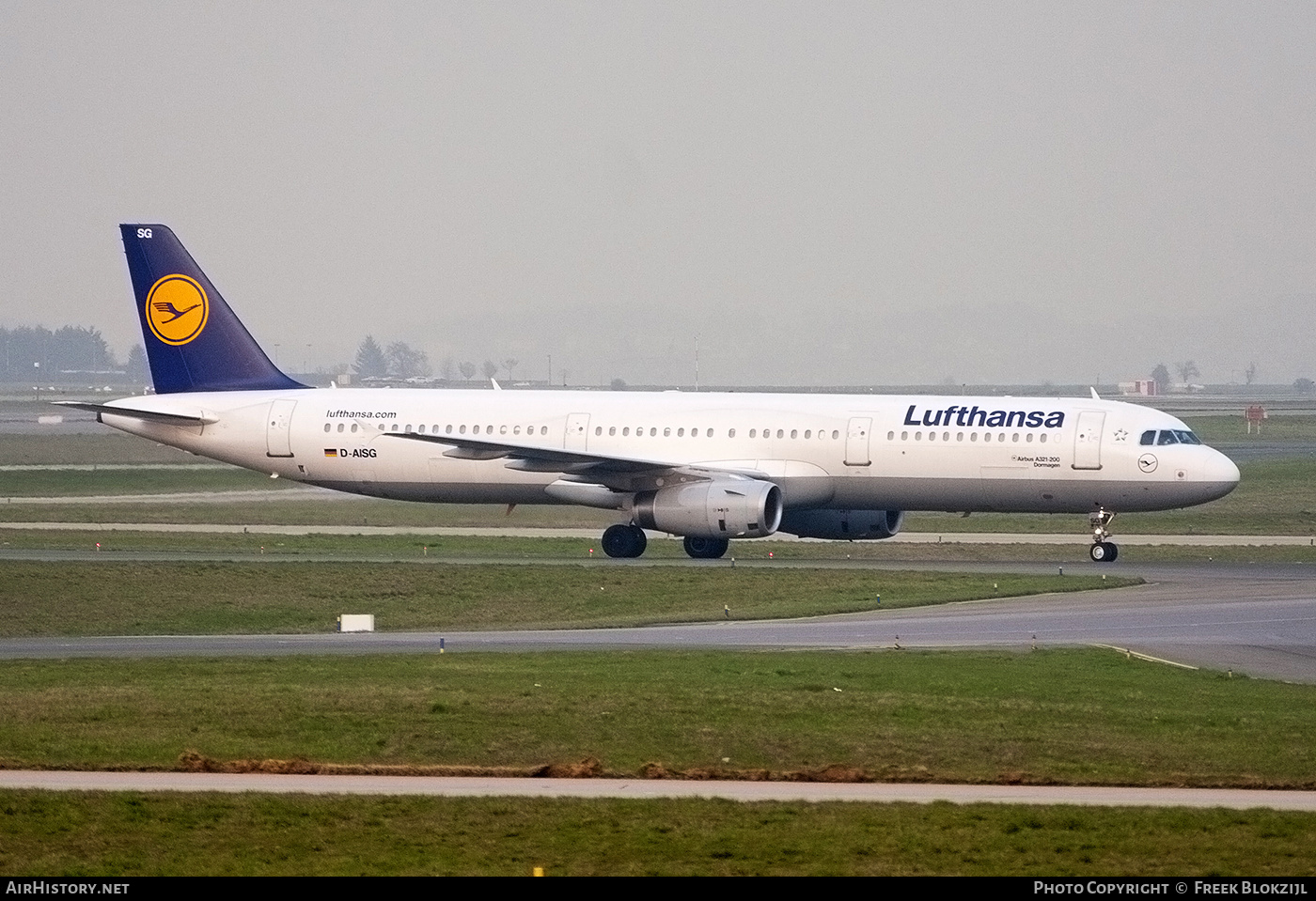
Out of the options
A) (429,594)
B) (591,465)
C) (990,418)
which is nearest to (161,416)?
(591,465)

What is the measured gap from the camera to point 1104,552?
44594mm

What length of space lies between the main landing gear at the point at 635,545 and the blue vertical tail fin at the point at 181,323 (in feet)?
35.9

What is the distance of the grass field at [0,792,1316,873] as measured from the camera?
550 inches

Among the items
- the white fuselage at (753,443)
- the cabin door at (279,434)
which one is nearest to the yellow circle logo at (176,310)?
the white fuselage at (753,443)

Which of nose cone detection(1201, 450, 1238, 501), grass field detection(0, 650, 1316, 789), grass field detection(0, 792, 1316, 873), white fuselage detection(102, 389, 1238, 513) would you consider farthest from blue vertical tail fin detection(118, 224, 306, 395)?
grass field detection(0, 792, 1316, 873)

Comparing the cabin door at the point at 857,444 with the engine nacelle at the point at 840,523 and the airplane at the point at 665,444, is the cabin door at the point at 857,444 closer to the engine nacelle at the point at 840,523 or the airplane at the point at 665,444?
the airplane at the point at 665,444

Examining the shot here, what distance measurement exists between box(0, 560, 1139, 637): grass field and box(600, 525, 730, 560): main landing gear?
4600 mm

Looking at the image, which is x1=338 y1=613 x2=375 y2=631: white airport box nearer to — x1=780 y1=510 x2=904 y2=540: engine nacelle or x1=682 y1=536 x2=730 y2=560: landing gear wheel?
x1=682 y1=536 x2=730 y2=560: landing gear wheel

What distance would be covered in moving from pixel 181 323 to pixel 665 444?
1455 cm

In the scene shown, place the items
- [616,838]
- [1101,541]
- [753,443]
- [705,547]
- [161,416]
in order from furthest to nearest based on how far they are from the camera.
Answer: [161,416] < [753,443] < [705,547] < [1101,541] < [616,838]

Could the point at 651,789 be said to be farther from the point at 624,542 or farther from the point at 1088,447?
the point at 1088,447

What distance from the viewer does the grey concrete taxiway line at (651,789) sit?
16656mm

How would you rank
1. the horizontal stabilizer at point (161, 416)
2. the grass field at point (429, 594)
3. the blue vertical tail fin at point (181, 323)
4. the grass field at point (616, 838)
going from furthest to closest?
1. the blue vertical tail fin at point (181, 323)
2. the horizontal stabilizer at point (161, 416)
3. the grass field at point (429, 594)
4. the grass field at point (616, 838)
